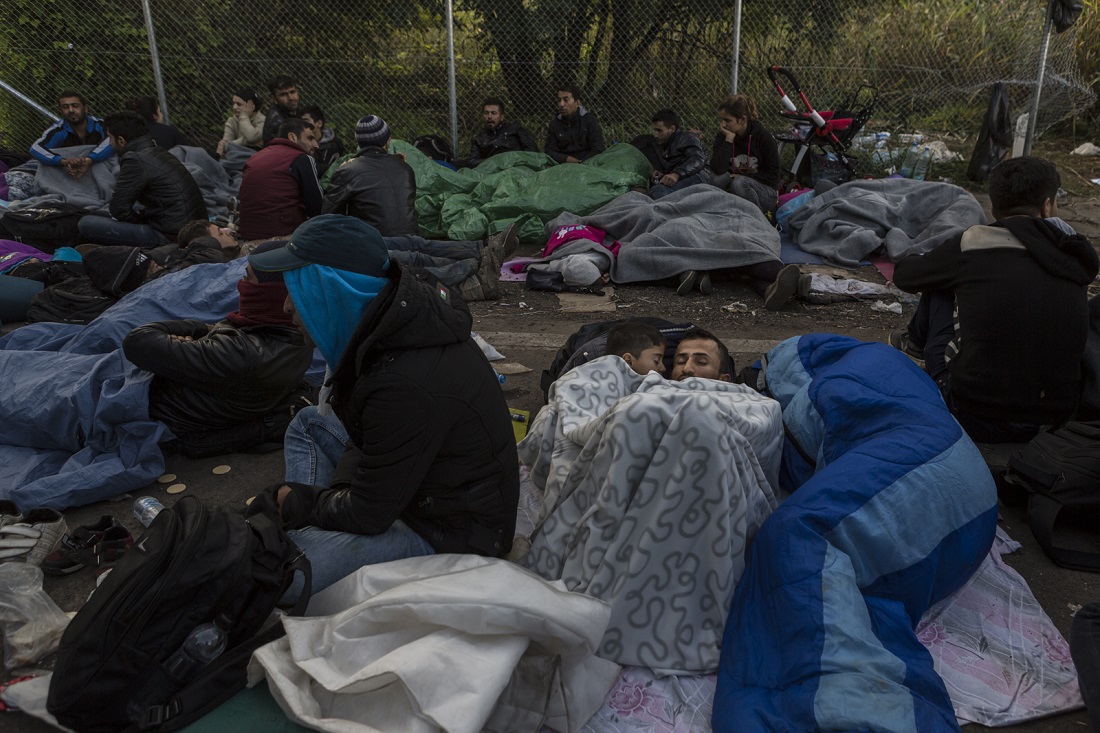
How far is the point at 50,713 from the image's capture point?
2.22 metres

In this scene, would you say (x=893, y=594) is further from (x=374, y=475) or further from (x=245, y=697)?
(x=245, y=697)

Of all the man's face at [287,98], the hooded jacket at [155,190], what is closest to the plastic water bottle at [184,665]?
the hooded jacket at [155,190]

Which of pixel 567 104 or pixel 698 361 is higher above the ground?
pixel 567 104

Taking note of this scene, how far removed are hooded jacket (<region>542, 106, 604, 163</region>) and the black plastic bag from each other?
3699mm

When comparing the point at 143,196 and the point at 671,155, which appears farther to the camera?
the point at 671,155

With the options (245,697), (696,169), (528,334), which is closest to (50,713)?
(245,697)

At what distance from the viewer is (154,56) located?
28.5ft

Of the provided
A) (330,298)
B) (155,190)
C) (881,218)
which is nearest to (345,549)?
(330,298)

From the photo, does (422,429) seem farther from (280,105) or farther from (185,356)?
(280,105)

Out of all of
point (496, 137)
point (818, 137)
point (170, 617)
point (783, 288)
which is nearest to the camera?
point (170, 617)

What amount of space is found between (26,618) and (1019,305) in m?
3.80

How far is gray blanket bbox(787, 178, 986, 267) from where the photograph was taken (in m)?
6.33

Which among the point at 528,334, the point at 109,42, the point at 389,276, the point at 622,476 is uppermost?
the point at 109,42

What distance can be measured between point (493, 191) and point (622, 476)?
17.4ft
